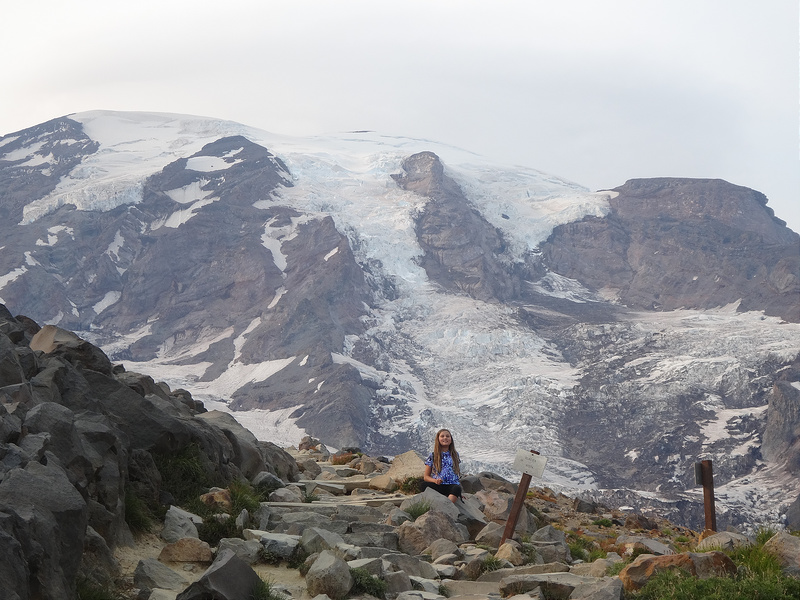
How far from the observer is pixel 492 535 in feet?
42.7

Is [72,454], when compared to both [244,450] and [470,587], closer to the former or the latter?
[470,587]

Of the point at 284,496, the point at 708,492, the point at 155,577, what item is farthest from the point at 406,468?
the point at 155,577

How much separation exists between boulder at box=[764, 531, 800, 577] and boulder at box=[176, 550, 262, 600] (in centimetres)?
492

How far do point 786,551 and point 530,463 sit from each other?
158 inches

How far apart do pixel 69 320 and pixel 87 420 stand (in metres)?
187

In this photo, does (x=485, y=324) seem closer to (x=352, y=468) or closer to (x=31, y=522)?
(x=352, y=468)

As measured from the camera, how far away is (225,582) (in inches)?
305

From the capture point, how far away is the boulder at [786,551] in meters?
8.65

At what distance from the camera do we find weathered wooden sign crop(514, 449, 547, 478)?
12.2 m

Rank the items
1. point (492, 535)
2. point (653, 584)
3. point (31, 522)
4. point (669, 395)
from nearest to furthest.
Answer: point (31, 522) < point (653, 584) < point (492, 535) < point (669, 395)

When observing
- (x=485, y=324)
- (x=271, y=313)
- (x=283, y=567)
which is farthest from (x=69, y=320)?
(x=283, y=567)

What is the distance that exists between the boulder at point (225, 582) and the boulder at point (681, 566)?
367 centimetres

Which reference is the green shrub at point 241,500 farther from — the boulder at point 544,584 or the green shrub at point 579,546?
the green shrub at point 579,546

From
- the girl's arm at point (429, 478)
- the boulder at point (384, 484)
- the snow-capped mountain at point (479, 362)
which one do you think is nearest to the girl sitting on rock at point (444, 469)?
the girl's arm at point (429, 478)
